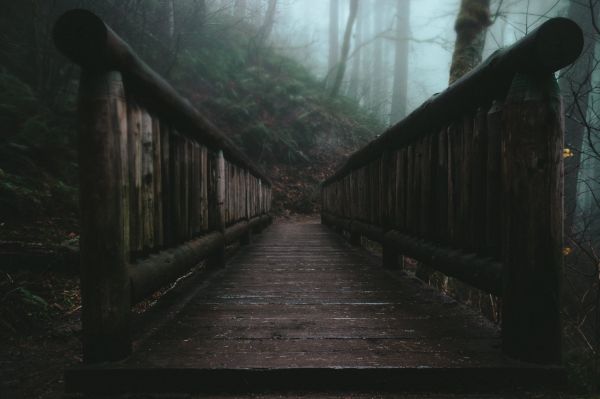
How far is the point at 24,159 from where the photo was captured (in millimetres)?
4410

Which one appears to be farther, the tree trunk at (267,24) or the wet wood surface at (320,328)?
the tree trunk at (267,24)

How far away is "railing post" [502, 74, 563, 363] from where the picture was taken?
124 cm

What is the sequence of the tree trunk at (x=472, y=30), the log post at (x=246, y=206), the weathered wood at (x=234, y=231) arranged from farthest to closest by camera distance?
the tree trunk at (x=472, y=30) < the log post at (x=246, y=206) < the weathered wood at (x=234, y=231)

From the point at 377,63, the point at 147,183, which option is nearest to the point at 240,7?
the point at 377,63

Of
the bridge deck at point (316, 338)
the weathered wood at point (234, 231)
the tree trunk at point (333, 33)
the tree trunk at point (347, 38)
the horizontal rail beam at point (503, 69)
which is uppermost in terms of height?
the tree trunk at point (333, 33)

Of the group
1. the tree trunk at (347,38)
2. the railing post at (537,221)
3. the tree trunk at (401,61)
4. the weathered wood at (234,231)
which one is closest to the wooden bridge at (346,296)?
the railing post at (537,221)

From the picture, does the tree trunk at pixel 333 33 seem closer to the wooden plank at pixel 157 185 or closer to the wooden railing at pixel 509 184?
the wooden railing at pixel 509 184

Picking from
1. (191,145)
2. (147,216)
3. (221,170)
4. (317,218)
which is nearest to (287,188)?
(317,218)

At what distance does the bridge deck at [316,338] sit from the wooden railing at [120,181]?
0.23 m

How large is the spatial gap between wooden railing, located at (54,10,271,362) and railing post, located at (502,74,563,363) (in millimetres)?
1500

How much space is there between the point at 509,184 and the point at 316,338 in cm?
103

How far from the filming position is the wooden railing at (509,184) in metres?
1.24

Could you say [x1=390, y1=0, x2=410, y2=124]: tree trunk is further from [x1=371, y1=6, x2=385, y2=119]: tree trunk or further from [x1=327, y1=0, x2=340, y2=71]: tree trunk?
[x1=327, y1=0, x2=340, y2=71]: tree trunk

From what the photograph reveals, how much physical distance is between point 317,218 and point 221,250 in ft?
27.0
